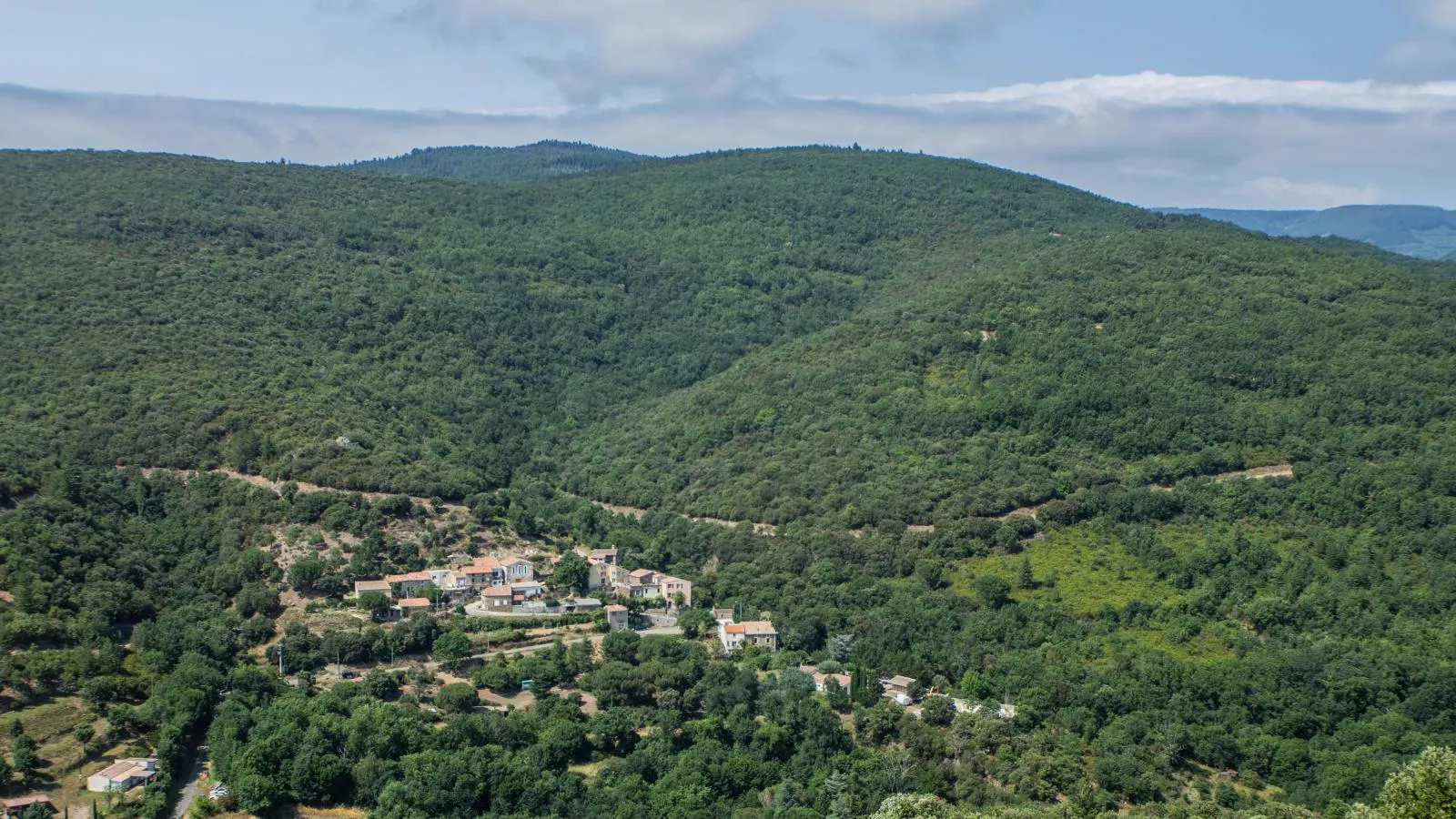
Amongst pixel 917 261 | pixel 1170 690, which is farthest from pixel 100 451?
pixel 917 261

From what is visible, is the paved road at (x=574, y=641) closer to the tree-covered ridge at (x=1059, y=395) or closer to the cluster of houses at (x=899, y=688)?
the cluster of houses at (x=899, y=688)

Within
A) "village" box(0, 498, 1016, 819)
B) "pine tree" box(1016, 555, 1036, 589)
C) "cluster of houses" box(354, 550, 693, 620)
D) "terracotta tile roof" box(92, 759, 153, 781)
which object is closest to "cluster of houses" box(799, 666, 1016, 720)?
"village" box(0, 498, 1016, 819)

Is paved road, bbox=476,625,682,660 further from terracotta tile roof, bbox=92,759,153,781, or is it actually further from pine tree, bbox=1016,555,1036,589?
pine tree, bbox=1016,555,1036,589

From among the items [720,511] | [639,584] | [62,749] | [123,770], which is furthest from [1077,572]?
[62,749]

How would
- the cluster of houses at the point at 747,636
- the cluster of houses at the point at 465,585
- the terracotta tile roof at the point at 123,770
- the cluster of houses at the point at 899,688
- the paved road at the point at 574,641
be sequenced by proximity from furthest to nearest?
the cluster of houses at the point at 465,585 → the cluster of houses at the point at 747,636 → the paved road at the point at 574,641 → the cluster of houses at the point at 899,688 → the terracotta tile roof at the point at 123,770

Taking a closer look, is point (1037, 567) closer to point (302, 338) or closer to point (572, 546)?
point (572, 546)

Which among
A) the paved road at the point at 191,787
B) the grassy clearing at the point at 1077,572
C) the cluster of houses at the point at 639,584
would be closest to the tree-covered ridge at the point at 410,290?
A: the cluster of houses at the point at 639,584
